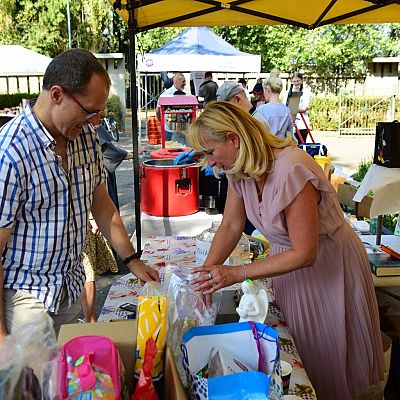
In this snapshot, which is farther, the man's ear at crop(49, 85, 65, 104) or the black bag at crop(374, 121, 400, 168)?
the black bag at crop(374, 121, 400, 168)

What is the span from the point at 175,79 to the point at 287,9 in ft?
21.4

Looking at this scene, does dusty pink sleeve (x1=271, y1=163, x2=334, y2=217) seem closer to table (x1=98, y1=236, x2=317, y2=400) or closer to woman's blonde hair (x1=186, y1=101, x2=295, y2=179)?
woman's blonde hair (x1=186, y1=101, x2=295, y2=179)

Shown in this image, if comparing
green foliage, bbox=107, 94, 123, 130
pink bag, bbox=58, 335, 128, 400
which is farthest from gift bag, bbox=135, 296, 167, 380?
green foliage, bbox=107, 94, 123, 130

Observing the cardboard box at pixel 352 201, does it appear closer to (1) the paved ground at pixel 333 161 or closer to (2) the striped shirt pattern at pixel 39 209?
(1) the paved ground at pixel 333 161

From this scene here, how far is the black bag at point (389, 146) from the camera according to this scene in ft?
7.64

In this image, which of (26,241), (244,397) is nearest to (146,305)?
(244,397)

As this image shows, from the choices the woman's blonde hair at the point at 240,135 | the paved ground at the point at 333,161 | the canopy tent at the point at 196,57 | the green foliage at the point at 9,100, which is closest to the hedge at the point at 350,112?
the paved ground at the point at 333,161

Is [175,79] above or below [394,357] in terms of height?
above

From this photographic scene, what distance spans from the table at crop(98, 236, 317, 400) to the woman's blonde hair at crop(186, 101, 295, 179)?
54cm

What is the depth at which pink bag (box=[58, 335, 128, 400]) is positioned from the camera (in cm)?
85

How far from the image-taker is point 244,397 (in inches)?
36.3

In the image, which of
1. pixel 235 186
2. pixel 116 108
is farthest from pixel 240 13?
pixel 116 108

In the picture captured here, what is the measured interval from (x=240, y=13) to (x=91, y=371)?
11.5 ft

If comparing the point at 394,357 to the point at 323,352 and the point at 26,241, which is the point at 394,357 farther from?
the point at 26,241
